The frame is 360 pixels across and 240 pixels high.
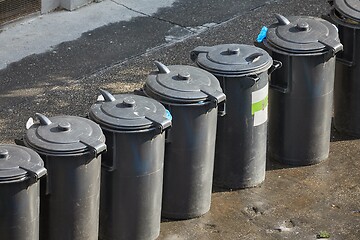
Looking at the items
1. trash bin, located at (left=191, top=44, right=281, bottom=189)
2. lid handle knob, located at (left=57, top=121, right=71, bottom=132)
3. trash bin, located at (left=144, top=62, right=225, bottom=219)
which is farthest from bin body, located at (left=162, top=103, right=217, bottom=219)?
lid handle knob, located at (left=57, top=121, right=71, bottom=132)

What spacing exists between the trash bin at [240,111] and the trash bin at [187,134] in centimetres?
21

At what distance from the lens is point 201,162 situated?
7934mm

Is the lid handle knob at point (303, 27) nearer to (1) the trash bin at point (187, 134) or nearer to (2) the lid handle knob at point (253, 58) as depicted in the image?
(2) the lid handle knob at point (253, 58)

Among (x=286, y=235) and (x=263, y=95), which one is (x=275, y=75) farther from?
(x=286, y=235)

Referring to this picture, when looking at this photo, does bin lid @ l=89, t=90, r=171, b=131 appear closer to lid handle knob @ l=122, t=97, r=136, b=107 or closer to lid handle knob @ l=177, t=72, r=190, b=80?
lid handle knob @ l=122, t=97, r=136, b=107

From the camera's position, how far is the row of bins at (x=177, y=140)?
7027 mm

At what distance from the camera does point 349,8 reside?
9.16 metres

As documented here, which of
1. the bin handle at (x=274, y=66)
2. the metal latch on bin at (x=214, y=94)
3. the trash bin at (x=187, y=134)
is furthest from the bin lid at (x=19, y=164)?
the bin handle at (x=274, y=66)

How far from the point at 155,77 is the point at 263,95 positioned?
0.89 meters

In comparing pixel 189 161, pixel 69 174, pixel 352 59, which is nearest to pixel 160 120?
pixel 189 161

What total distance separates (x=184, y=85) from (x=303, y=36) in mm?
1333

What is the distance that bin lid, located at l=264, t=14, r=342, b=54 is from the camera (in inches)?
334

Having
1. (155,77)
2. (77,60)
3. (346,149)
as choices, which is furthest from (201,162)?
(77,60)

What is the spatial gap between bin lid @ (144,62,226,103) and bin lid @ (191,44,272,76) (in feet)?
0.48
